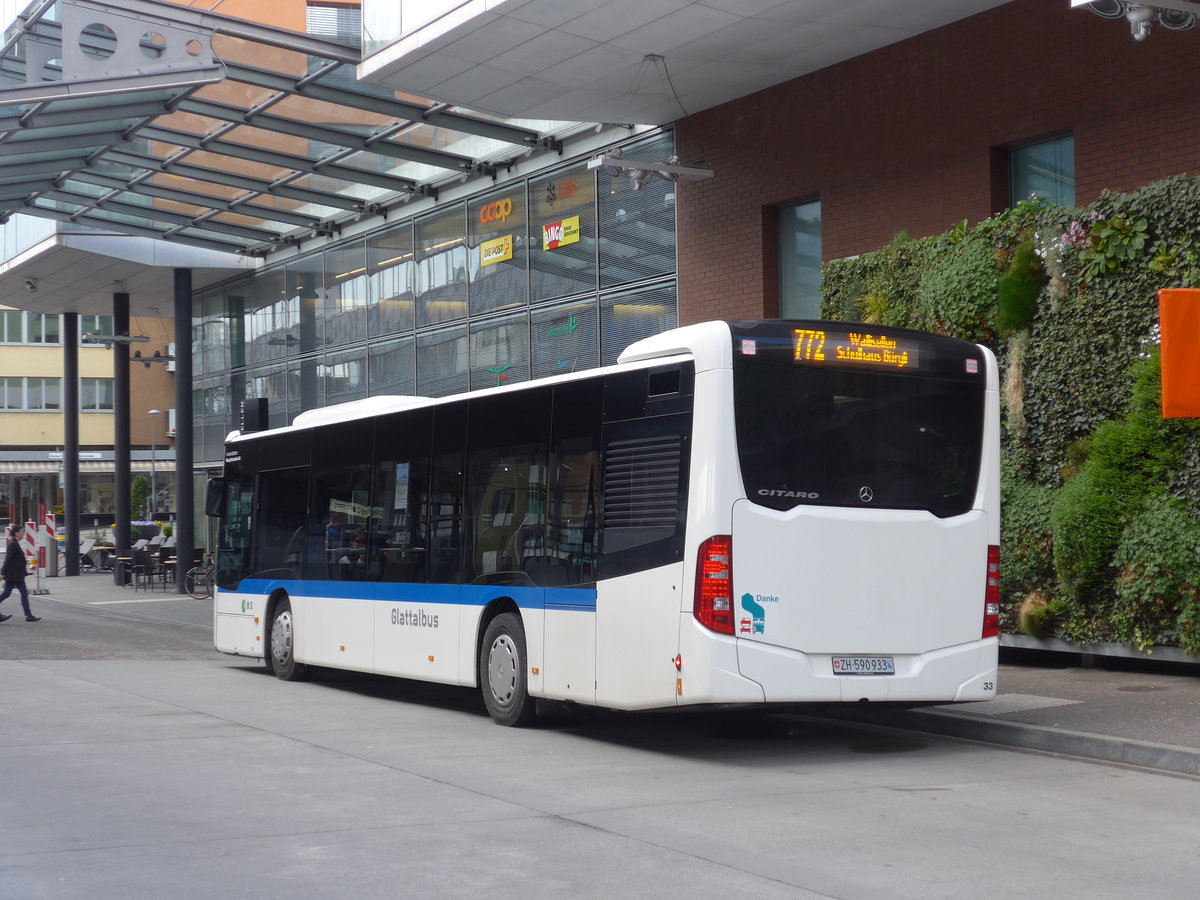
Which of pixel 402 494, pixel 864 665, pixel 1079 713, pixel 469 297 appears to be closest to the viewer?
pixel 864 665

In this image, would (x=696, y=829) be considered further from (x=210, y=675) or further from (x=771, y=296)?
(x=771, y=296)

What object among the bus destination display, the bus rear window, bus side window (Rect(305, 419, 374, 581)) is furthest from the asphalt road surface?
the bus destination display

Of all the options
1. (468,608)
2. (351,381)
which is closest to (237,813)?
(468,608)

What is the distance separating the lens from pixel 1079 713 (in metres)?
11.6

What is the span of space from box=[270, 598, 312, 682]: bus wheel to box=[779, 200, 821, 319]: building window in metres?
7.82

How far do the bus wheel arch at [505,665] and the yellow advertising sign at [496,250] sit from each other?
1375 cm

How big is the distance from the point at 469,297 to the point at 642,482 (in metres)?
16.5

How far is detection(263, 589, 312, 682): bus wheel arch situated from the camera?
1645 cm

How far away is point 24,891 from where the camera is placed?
20.4ft

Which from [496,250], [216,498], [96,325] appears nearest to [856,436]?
[216,498]

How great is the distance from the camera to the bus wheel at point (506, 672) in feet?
39.2

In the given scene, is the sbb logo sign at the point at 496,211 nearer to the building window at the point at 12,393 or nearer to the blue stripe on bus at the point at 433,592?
the blue stripe on bus at the point at 433,592

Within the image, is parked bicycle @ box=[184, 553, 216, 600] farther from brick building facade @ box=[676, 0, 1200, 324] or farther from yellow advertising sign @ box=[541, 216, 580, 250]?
brick building facade @ box=[676, 0, 1200, 324]

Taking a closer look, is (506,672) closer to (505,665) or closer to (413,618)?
(505,665)
